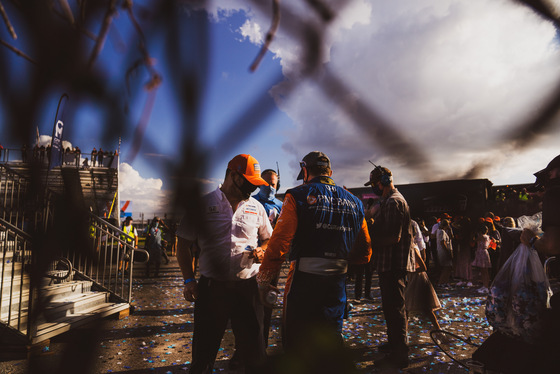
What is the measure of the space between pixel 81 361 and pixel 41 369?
9 centimetres

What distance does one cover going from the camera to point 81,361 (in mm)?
461

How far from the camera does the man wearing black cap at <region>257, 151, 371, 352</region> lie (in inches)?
89.7

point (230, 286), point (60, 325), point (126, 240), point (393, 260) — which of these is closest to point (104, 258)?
point (230, 286)

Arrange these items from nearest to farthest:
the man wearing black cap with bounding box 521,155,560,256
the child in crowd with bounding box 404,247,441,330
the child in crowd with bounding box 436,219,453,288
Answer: the man wearing black cap with bounding box 521,155,560,256 < the child in crowd with bounding box 404,247,441,330 < the child in crowd with bounding box 436,219,453,288

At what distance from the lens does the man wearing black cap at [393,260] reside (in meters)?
3.41

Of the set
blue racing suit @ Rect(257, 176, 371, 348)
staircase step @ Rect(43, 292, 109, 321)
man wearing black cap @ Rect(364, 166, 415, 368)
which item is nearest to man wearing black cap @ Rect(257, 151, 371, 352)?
blue racing suit @ Rect(257, 176, 371, 348)

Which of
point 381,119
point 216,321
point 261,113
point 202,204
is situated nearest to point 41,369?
point 202,204

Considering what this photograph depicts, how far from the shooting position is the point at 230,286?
2.43 m

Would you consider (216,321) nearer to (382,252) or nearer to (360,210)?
(360,210)

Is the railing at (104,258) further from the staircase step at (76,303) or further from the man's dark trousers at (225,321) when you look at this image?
the man's dark trousers at (225,321)

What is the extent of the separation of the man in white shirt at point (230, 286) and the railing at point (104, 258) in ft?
1.70

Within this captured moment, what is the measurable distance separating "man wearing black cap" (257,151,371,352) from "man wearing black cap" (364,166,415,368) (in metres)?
1.14

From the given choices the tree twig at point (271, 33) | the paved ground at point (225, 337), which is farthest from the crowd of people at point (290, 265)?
the tree twig at point (271, 33)

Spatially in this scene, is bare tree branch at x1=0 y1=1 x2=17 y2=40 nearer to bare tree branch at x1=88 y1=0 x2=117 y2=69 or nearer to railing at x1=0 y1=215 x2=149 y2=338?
bare tree branch at x1=88 y1=0 x2=117 y2=69
